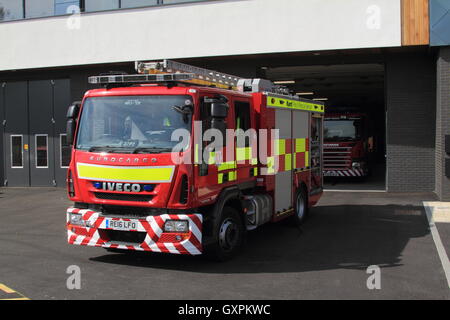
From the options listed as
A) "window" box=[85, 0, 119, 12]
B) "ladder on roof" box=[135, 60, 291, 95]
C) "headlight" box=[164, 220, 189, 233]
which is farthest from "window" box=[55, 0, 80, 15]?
"headlight" box=[164, 220, 189, 233]

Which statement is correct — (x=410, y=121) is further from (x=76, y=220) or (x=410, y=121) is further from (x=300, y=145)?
(x=76, y=220)

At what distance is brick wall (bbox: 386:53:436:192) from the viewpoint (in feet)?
51.0

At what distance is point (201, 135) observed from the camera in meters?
7.12

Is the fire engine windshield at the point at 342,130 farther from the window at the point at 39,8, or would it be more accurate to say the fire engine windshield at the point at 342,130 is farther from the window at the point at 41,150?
the window at the point at 39,8

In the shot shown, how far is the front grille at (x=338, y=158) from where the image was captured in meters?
19.3

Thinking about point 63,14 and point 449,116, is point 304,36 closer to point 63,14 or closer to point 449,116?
point 449,116

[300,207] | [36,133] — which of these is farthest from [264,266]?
[36,133]

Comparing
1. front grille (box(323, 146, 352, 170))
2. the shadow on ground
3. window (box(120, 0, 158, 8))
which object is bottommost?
the shadow on ground

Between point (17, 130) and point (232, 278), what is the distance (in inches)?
625

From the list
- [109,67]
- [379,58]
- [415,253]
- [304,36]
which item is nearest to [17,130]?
[109,67]

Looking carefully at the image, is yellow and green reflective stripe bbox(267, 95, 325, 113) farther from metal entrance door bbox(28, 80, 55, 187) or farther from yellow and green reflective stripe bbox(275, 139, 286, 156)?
metal entrance door bbox(28, 80, 55, 187)

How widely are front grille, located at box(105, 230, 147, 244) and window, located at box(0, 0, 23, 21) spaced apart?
13662mm

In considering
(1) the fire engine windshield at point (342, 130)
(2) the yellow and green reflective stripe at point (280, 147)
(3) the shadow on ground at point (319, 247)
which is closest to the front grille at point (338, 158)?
(1) the fire engine windshield at point (342, 130)

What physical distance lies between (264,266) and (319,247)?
5.34 feet
